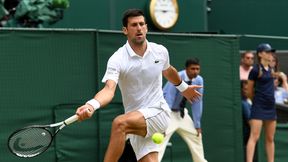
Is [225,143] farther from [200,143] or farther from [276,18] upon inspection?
[276,18]

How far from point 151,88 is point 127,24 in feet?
2.07

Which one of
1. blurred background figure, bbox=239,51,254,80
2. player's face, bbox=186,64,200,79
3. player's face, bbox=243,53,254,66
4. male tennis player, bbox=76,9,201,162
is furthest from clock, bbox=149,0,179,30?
male tennis player, bbox=76,9,201,162

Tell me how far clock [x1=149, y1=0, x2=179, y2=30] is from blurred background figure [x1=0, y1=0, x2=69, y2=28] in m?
2.39

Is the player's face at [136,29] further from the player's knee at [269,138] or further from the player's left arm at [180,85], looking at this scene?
→ the player's knee at [269,138]

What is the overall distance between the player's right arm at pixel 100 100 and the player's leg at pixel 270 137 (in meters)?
4.77

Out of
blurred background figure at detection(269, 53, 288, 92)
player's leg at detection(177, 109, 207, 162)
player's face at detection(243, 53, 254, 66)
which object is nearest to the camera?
player's leg at detection(177, 109, 207, 162)

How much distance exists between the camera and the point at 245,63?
488 inches

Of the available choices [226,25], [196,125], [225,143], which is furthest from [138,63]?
[226,25]

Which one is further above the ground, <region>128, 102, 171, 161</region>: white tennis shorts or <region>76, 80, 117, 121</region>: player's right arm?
<region>76, 80, 117, 121</region>: player's right arm

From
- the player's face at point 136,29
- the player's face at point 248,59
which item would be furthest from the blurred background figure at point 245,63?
the player's face at point 136,29

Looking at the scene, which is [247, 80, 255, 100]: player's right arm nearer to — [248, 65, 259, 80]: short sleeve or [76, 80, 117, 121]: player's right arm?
[248, 65, 259, 80]: short sleeve

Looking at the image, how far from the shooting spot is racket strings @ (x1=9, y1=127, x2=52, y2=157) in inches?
268

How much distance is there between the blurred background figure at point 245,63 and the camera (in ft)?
40.2

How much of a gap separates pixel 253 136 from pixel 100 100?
197 inches
